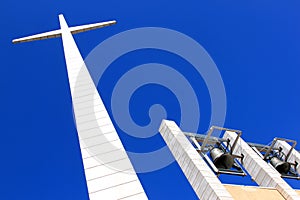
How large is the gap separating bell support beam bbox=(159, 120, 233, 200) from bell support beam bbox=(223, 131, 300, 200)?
3984 millimetres

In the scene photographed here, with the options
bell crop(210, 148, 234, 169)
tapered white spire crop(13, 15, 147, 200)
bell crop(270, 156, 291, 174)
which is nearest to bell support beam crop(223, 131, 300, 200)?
bell crop(210, 148, 234, 169)

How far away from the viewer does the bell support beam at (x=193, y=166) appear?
57.0 ft

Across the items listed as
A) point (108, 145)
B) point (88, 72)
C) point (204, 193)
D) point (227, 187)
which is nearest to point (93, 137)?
point (108, 145)

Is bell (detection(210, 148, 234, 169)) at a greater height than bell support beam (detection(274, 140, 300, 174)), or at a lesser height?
lesser

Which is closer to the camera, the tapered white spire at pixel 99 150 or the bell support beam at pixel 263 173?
the tapered white spire at pixel 99 150

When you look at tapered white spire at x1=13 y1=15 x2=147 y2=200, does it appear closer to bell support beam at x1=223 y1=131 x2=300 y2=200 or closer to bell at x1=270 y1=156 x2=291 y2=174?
bell support beam at x1=223 y1=131 x2=300 y2=200

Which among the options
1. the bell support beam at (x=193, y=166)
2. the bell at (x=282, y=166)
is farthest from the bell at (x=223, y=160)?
the bell at (x=282, y=166)

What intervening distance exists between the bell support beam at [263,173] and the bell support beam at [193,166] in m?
3.98

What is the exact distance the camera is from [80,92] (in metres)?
13.2

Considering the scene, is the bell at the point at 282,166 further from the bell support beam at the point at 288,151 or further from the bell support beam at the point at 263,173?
the bell support beam at the point at 263,173

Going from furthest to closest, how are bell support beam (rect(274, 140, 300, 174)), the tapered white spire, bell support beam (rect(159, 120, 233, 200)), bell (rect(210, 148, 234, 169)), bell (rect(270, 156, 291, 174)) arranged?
1. bell support beam (rect(274, 140, 300, 174))
2. bell (rect(270, 156, 291, 174))
3. bell (rect(210, 148, 234, 169))
4. bell support beam (rect(159, 120, 233, 200))
5. the tapered white spire

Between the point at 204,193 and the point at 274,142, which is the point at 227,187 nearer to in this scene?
the point at 204,193

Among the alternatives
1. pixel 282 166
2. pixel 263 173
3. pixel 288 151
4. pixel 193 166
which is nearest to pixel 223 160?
pixel 193 166

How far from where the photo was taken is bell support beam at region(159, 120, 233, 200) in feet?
57.0
